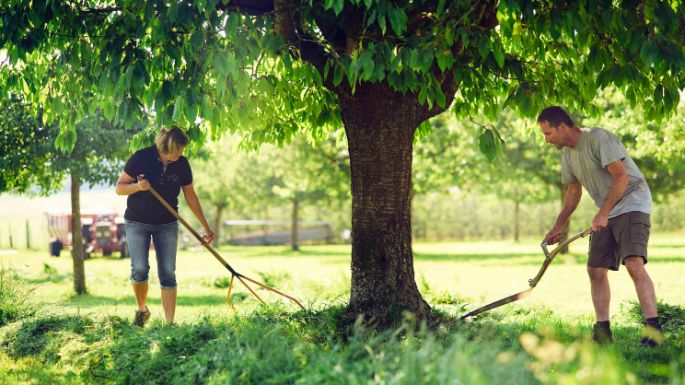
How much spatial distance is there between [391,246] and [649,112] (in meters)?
2.58

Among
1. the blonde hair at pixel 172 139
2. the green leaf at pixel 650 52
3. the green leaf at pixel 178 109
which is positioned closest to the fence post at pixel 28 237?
the blonde hair at pixel 172 139

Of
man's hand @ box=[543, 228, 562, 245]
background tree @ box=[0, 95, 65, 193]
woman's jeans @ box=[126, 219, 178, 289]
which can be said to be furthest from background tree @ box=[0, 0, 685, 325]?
background tree @ box=[0, 95, 65, 193]

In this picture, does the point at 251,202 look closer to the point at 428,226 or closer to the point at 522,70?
the point at 428,226

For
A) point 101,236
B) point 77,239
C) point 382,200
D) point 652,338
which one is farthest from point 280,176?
point 652,338

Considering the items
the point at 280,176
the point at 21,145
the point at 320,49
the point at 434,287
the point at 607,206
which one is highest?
the point at 280,176

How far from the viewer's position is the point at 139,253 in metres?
7.44

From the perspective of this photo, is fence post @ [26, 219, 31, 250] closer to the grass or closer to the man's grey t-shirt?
the grass

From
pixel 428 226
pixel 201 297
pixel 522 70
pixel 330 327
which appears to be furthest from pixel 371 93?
pixel 428 226

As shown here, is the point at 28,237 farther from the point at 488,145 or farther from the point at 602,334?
the point at 602,334

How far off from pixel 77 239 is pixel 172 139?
7.24 m

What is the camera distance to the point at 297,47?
715 centimetres

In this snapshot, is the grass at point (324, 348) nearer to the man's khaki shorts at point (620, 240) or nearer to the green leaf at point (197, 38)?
the man's khaki shorts at point (620, 240)

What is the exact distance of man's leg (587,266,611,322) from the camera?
658cm

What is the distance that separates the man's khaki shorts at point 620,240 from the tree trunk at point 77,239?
9818 mm
